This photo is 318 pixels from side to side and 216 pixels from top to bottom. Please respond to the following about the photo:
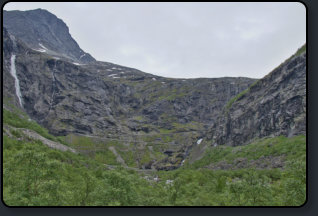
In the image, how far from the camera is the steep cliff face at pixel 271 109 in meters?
73.0

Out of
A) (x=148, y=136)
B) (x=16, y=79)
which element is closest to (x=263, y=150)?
(x=148, y=136)

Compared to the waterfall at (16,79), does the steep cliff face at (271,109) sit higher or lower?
lower

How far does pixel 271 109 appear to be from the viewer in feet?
272

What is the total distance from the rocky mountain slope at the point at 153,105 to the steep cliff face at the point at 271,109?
0.26m

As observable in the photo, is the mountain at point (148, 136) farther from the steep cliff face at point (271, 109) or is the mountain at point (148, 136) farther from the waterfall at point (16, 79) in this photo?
the waterfall at point (16, 79)

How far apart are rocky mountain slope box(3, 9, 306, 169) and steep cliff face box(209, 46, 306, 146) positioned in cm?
26

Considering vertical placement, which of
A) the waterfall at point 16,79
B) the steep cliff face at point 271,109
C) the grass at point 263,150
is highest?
the waterfall at point 16,79

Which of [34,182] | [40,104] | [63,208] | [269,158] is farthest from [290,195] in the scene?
[40,104]

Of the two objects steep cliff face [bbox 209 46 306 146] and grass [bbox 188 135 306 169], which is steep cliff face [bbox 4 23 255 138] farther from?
grass [bbox 188 135 306 169]

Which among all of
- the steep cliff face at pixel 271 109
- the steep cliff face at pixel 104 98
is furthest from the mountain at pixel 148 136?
the steep cliff face at pixel 104 98

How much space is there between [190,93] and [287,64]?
314 feet

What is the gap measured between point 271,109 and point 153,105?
308ft

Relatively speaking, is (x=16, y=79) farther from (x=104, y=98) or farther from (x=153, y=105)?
(x=153, y=105)

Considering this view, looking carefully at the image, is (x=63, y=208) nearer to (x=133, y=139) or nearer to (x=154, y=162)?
(x=154, y=162)
